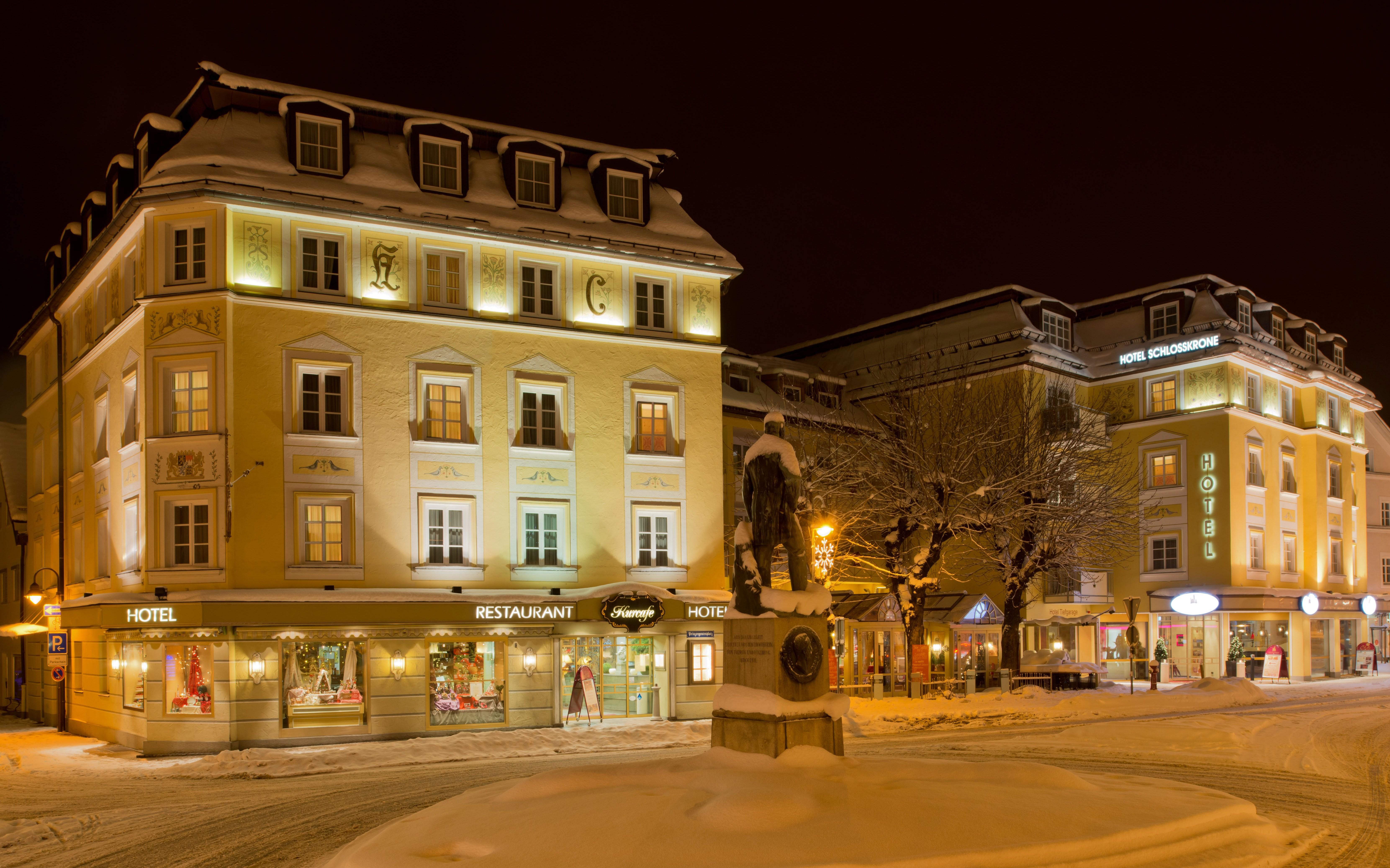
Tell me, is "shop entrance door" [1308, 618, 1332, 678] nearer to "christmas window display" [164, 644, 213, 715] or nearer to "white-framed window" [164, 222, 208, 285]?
"christmas window display" [164, 644, 213, 715]

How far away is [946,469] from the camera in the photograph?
34469 mm

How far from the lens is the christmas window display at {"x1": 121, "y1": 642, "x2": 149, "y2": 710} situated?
26078mm

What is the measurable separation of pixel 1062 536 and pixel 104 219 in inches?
1229

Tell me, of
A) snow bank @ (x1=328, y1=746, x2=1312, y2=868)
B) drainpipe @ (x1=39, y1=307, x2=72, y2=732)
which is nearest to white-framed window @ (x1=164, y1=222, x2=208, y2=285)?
drainpipe @ (x1=39, y1=307, x2=72, y2=732)

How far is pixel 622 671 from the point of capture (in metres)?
29.9

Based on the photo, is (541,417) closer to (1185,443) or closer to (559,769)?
(559,769)

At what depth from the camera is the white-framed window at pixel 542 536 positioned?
2903cm

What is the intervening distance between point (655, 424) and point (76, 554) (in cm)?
1723

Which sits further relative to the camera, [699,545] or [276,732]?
[699,545]

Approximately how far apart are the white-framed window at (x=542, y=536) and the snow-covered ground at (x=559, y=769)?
15.0 feet

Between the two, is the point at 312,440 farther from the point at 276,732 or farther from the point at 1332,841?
the point at 1332,841

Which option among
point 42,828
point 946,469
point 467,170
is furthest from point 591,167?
point 42,828

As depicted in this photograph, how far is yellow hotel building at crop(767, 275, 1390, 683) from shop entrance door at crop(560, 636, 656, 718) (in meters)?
15.3

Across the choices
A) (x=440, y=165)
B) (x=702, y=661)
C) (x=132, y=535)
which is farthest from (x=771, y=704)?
(x=440, y=165)
